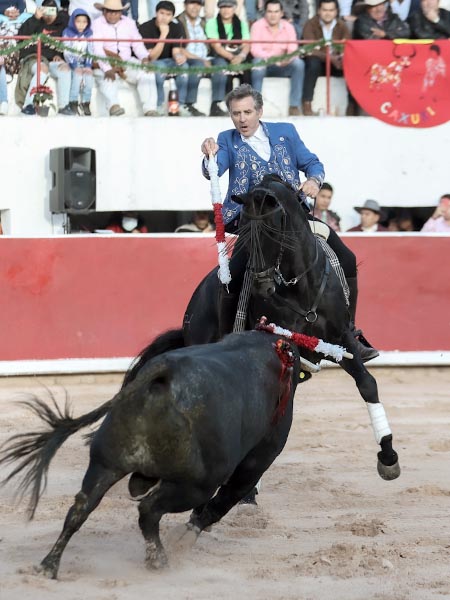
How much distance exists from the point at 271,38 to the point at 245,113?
6.66 m

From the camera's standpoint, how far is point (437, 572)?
4.42 metres

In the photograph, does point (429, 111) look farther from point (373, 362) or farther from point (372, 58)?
point (373, 362)

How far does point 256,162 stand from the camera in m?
5.87

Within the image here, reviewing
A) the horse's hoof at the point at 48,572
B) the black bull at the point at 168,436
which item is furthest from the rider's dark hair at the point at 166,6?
the horse's hoof at the point at 48,572

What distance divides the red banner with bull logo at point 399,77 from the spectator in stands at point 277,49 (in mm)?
571

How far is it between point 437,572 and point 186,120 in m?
8.31

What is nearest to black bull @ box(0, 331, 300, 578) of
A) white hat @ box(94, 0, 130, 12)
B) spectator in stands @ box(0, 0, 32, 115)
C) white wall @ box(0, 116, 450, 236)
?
white wall @ box(0, 116, 450, 236)

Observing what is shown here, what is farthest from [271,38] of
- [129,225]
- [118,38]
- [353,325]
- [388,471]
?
[388,471]

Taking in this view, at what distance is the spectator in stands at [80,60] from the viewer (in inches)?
462

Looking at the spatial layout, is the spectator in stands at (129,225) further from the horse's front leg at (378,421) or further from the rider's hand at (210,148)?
the horse's front leg at (378,421)

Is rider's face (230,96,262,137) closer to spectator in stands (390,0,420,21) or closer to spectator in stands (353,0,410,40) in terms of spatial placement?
spectator in stands (353,0,410,40)

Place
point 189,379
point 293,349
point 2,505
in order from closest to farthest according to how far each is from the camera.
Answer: point 189,379, point 293,349, point 2,505

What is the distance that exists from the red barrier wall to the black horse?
4.06 meters

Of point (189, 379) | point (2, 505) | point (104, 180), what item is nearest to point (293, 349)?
point (189, 379)
